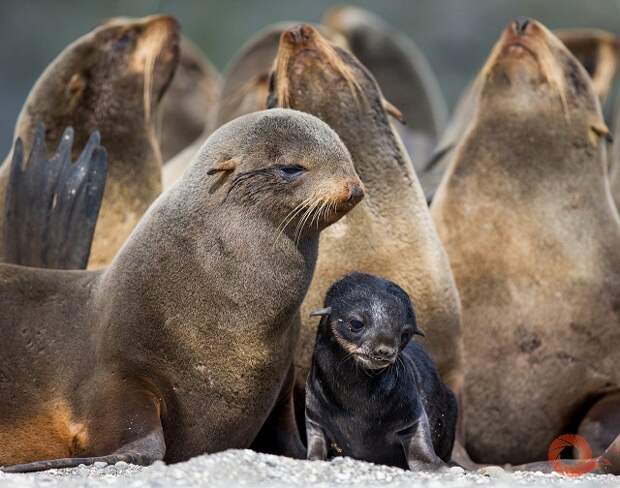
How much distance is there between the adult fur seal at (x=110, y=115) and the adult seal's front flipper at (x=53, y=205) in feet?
1.90

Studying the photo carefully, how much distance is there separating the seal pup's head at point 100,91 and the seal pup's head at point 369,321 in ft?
9.11

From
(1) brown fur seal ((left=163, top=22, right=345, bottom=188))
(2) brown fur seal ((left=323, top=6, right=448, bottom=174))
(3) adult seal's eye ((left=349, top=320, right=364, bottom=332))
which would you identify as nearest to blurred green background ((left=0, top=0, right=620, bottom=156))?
(2) brown fur seal ((left=323, top=6, right=448, bottom=174))

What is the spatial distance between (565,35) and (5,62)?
11554mm

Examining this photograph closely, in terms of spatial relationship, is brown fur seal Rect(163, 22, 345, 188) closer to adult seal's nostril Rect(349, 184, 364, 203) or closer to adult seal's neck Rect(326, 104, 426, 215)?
adult seal's neck Rect(326, 104, 426, 215)

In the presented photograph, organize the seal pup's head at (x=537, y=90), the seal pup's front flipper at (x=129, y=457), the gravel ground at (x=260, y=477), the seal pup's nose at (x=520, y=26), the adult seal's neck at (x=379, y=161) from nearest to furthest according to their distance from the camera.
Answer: the gravel ground at (x=260, y=477) < the seal pup's front flipper at (x=129, y=457) < the adult seal's neck at (x=379, y=161) < the seal pup's head at (x=537, y=90) < the seal pup's nose at (x=520, y=26)

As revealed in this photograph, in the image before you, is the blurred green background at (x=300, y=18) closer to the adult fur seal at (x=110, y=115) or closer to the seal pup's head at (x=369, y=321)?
the adult fur seal at (x=110, y=115)

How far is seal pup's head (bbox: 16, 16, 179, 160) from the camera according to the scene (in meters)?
7.57

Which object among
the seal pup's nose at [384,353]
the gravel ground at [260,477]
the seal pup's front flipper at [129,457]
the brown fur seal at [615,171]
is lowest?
the brown fur seal at [615,171]

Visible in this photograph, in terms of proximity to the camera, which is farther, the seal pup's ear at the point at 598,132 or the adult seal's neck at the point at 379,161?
the seal pup's ear at the point at 598,132

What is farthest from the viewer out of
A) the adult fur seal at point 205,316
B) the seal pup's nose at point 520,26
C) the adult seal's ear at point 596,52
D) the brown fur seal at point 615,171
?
the adult seal's ear at point 596,52

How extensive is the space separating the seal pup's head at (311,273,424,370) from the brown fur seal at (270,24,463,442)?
3.18 feet

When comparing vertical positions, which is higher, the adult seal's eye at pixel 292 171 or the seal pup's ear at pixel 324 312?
the adult seal's eye at pixel 292 171

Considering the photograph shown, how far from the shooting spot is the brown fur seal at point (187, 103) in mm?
11328

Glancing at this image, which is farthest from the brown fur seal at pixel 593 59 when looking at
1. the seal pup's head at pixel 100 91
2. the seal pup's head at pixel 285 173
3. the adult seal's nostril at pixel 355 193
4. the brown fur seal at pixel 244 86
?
the adult seal's nostril at pixel 355 193
